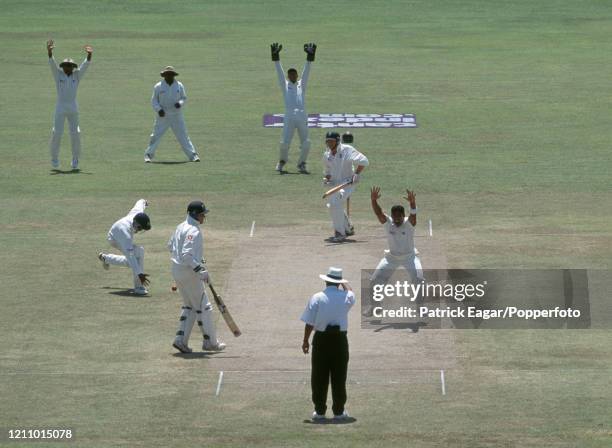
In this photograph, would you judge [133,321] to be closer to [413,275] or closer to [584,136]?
[413,275]

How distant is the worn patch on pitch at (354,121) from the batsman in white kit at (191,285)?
20.2 metres

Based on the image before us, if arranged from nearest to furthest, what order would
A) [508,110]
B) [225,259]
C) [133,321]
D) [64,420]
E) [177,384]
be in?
[64,420] < [177,384] < [133,321] < [225,259] < [508,110]

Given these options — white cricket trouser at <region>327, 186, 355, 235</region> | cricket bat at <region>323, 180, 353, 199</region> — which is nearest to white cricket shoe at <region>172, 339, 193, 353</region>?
cricket bat at <region>323, 180, 353, 199</region>

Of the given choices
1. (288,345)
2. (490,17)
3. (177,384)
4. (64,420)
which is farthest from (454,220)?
(490,17)

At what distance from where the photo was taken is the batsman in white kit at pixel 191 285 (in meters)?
A: 21.4

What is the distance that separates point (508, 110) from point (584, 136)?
189 inches

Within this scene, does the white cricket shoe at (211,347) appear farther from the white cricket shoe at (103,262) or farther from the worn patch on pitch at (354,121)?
the worn patch on pitch at (354,121)

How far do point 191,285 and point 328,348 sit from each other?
3.55 meters

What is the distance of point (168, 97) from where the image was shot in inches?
1417

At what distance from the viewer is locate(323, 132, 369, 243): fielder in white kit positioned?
28.5 metres

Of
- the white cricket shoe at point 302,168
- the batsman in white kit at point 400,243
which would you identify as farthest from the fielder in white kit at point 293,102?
the batsman in white kit at point 400,243

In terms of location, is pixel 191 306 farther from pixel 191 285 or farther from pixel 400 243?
pixel 400 243

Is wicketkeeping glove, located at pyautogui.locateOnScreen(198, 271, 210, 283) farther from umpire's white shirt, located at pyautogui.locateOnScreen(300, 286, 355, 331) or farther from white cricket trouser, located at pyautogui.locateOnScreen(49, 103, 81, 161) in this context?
white cricket trouser, located at pyautogui.locateOnScreen(49, 103, 81, 161)

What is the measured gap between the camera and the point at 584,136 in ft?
131
